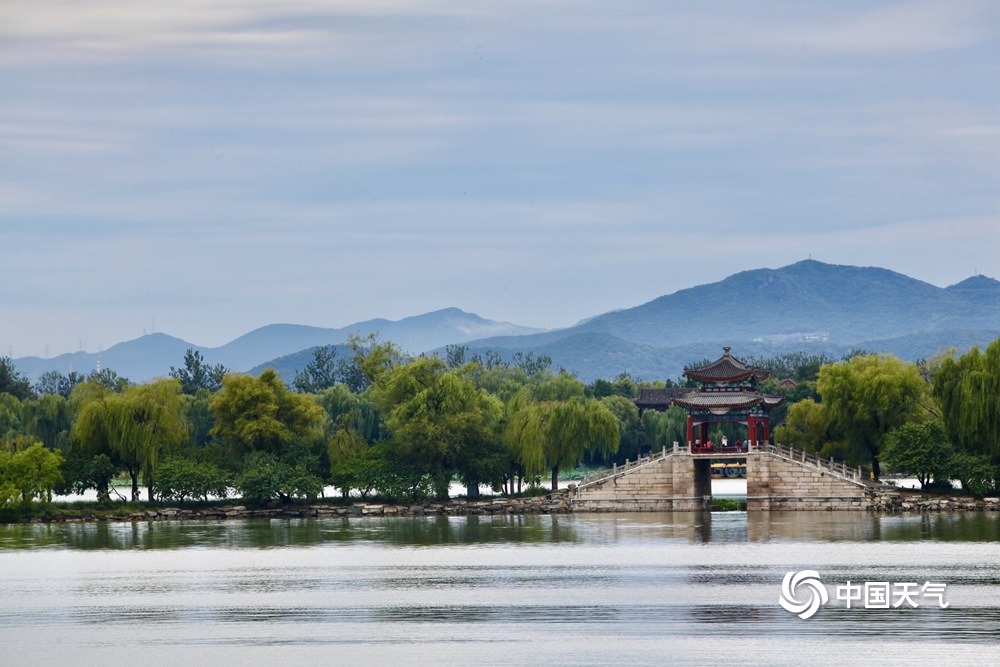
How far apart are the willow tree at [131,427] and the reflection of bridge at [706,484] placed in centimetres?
1619

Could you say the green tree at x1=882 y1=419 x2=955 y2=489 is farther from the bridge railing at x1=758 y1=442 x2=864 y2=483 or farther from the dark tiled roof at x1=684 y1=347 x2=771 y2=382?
the dark tiled roof at x1=684 y1=347 x2=771 y2=382

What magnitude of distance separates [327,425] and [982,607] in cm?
4347

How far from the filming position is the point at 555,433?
65062 mm

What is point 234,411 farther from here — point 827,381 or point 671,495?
point 827,381

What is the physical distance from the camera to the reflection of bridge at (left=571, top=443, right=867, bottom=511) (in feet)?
197

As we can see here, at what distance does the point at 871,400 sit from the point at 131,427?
28.8m

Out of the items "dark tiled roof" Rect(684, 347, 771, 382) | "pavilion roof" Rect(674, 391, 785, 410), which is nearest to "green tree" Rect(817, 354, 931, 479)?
"pavilion roof" Rect(674, 391, 785, 410)

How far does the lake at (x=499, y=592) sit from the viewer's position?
29547mm

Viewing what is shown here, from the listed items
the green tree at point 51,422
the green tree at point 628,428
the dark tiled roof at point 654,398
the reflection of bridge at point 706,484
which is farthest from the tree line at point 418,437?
the dark tiled roof at point 654,398

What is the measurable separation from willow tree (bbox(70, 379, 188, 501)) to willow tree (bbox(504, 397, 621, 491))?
44.6ft

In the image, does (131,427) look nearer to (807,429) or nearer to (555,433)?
(555,433)

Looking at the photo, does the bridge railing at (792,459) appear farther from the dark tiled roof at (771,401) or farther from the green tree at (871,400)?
the dark tiled roof at (771,401)

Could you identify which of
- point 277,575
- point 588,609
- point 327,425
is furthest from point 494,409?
point 588,609

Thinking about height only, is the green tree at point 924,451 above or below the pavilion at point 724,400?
below
